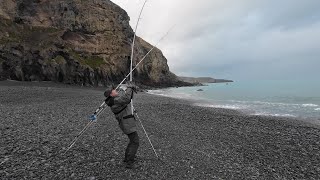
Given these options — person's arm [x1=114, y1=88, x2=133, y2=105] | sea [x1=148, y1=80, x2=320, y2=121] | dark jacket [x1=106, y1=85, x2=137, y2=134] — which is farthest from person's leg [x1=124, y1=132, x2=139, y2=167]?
sea [x1=148, y1=80, x2=320, y2=121]

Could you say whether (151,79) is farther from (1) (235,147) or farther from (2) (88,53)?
(1) (235,147)

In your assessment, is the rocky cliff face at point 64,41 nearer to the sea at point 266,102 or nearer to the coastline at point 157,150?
the sea at point 266,102

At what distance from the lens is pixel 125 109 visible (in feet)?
36.2

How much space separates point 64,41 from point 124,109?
209 ft

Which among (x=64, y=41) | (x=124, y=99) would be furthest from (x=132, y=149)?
(x=64, y=41)

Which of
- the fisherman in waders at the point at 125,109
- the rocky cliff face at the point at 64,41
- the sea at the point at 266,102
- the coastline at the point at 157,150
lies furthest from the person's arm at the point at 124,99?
the rocky cliff face at the point at 64,41

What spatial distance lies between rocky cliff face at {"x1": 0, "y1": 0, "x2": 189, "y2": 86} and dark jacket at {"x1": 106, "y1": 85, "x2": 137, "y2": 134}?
2093 inches

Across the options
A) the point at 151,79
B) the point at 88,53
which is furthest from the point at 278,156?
the point at 151,79

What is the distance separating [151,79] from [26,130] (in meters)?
94.2

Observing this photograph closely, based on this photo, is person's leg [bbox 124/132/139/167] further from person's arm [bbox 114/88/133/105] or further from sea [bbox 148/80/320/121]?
sea [bbox 148/80/320/121]

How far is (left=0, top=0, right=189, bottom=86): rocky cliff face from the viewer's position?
6297 cm

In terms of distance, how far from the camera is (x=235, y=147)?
54.7 feet

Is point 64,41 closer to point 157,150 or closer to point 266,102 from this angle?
point 266,102

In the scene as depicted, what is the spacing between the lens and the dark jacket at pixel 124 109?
10797 millimetres
